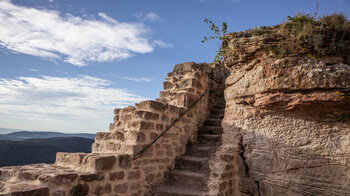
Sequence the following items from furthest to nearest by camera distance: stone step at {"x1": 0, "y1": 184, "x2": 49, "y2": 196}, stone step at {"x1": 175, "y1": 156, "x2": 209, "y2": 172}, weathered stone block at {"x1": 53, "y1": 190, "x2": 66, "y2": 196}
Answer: stone step at {"x1": 175, "y1": 156, "x2": 209, "y2": 172}, weathered stone block at {"x1": 53, "y1": 190, "x2": 66, "y2": 196}, stone step at {"x1": 0, "y1": 184, "x2": 49, "y2": 196}

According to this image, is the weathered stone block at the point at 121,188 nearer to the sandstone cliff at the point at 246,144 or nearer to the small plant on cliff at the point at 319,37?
the sandstone cliff at the point at 246,144

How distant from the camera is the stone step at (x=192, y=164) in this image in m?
4.00

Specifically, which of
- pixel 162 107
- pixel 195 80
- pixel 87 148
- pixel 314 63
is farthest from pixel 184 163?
pixel 87 148

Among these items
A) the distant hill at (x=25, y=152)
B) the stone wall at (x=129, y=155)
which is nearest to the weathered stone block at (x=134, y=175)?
the stone wall at (x=129, y=155)

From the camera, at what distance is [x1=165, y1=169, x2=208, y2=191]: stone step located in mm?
3642

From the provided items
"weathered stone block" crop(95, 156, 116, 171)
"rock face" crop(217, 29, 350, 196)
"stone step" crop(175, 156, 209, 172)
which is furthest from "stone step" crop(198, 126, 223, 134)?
"weathered stone block" crop(95, 156, 116, 171)

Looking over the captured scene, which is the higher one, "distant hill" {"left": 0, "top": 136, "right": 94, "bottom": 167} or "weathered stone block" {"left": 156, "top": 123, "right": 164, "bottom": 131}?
"weathered stone block" {"left": 156, "top": 123, "right": 164, "bottom": 131}

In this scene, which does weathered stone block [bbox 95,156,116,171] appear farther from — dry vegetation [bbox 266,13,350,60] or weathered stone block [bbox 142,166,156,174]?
dry vegetation [bbox 266,13,350,60]

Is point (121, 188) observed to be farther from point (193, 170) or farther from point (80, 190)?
point (193, 170)

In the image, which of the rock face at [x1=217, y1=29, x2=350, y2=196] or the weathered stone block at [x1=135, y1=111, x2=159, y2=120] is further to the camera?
the weathered stone block at [x1=135, y1=111, x2=159, y2=120]

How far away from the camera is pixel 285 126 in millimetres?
3238

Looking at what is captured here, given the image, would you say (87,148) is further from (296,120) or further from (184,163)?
(296,120)

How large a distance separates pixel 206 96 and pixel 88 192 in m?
3.72

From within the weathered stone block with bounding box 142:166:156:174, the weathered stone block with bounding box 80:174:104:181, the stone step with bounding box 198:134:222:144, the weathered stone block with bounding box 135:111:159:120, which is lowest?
the weathered stone block with bounding box 142:166:156:174
